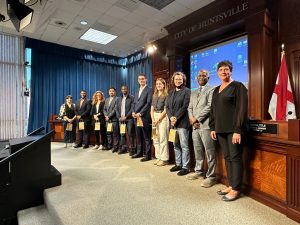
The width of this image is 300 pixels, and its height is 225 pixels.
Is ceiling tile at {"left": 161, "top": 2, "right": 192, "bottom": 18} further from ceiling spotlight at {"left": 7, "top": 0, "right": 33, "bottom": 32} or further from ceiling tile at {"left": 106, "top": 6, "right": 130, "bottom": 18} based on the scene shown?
ceiling spotlight at {"left": 7, "top": 0, "right": 33, "bottom": 32}

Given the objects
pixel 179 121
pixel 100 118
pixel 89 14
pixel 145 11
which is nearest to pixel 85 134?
pixel 100 118

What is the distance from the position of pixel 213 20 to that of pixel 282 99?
5.94ft

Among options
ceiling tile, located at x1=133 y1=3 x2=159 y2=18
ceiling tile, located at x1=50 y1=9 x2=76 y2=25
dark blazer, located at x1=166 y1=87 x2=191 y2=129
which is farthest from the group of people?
ceiling tile, located at x1=50 y1=9 x2=76 y2=25

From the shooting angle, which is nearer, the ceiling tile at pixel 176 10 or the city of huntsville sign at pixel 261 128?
the city of huntsville sign at pixel 261 128

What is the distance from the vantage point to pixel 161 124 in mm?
3057

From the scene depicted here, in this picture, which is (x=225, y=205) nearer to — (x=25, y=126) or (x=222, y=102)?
(x=222, y=102)

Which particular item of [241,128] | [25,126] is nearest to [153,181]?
[241,128]

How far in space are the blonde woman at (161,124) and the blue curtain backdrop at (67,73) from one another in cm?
339

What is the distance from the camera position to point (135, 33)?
17.7 ft

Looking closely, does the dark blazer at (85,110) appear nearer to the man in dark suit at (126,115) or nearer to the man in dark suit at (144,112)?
the man in dark suit at (126,115)

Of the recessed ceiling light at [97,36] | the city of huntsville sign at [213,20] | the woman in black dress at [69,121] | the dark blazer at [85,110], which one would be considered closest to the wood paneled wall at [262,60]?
the city of huntsville sign at [213,20]

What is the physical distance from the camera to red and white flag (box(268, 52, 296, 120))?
2.74 meters

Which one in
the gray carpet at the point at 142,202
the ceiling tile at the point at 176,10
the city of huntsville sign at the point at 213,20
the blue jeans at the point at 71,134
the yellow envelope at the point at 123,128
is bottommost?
the gray carpet at the point at 142,202

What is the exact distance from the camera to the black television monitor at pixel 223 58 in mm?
3426
